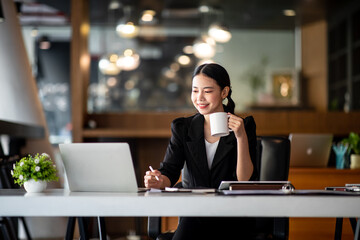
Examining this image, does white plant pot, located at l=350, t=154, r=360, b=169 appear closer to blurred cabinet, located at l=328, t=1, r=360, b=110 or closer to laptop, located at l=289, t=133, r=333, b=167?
laptop, located at l=289, t=133, r=333, b=167

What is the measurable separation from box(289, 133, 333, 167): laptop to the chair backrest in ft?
3.17

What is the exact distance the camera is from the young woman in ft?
7.60

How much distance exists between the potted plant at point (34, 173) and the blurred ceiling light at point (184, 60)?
29.0 feet

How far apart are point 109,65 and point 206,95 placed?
7.78 meters

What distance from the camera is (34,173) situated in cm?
199

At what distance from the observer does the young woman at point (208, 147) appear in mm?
2316

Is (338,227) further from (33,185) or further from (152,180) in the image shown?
(33,185)

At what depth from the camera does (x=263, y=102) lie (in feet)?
33.2

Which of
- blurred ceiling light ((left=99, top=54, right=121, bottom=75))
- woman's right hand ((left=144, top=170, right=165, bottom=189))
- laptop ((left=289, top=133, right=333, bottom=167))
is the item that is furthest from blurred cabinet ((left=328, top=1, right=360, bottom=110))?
woman's right hand ((left=144, top=170, right=165, bottom=189))

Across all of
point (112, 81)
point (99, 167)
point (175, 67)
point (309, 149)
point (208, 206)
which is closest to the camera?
point (208, 206)

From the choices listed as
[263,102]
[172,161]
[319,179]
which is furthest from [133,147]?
[263,102]

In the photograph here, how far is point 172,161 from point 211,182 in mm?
211

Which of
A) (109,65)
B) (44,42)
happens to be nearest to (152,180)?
(109,65)

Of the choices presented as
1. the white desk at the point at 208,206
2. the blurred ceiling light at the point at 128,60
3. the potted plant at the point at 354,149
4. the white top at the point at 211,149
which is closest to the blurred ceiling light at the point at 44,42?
the blurred ceiling light at the point at 128,60
